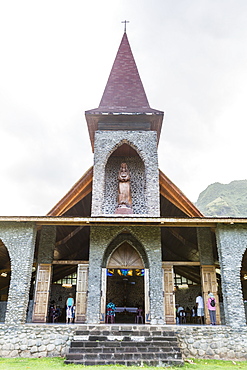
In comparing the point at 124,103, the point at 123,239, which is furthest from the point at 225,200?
the point at 123,239

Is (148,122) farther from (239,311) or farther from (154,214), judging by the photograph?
(239,311)

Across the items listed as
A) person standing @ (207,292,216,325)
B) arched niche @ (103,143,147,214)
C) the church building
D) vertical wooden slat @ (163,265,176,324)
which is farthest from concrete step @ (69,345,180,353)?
arched niche @ (103,143,147,214)

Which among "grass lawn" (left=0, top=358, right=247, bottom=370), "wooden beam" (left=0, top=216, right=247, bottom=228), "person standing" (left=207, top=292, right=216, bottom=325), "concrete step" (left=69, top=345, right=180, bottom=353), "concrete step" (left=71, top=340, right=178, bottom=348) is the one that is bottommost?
"grass lawn" (left=0, top=358, right=247, bottom=370)

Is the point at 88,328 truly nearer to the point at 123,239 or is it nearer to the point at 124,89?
the point at 123,239

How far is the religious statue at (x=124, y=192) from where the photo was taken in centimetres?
1261

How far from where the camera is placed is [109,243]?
11.3m

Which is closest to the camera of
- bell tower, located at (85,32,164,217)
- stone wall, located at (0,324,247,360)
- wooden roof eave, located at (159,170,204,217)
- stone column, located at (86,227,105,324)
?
stone wall, located at (0,324,247,360)

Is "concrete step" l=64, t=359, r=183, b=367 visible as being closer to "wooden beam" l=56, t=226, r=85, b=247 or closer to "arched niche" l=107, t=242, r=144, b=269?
"arched niche" l=107, t=242, r=144, b=269

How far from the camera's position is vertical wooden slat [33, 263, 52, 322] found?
36.3ft

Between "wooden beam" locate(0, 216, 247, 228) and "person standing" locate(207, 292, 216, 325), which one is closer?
"wooden beam" locate(0, 216, 247, 228)

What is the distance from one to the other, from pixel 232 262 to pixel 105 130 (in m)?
8.04

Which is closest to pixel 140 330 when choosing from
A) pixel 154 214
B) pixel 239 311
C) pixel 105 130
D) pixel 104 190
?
pixel 239 311

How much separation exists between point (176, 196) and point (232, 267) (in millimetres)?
4278

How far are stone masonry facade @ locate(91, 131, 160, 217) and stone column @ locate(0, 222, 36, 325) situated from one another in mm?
3374
